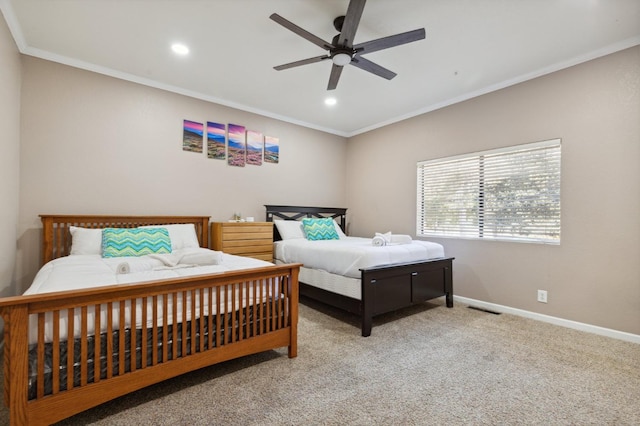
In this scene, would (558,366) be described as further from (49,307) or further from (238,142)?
(238,142)

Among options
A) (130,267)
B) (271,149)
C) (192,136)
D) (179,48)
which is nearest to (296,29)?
(179,48)

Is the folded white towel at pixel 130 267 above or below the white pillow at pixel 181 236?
below

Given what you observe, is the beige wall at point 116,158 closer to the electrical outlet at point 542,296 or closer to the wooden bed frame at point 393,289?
the wooden bed frame at point 393,289

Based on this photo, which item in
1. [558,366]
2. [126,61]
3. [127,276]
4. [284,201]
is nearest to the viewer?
[127,276]

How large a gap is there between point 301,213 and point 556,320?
11.6ft

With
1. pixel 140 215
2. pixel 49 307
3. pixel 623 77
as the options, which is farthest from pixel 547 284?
pixel 140 215

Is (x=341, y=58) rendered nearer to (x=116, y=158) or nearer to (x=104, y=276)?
(x=104, y=276)

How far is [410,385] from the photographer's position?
192 cm

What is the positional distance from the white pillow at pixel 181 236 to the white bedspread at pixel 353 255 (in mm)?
1202

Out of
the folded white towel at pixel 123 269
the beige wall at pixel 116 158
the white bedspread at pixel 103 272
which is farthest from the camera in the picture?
the beige wall at pixel 116 158

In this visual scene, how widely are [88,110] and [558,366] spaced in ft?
16.4

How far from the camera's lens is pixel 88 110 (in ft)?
10.6

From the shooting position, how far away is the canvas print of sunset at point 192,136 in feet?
12.7

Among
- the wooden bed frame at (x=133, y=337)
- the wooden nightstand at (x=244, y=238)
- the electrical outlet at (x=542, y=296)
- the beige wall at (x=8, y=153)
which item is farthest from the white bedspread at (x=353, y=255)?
the beige wall at (x=8, y=153)
